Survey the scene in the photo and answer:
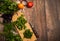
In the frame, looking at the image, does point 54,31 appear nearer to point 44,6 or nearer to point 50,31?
point 50,31

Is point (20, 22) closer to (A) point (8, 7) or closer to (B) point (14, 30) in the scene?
(B) point (14, 30)

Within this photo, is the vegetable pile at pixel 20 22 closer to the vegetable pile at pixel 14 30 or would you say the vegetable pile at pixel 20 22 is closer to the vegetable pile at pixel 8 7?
the vegetable pile at pixel 14 30

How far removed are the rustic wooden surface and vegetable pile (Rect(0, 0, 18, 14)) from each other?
154mm

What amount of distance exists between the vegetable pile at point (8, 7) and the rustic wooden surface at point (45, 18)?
15 cm

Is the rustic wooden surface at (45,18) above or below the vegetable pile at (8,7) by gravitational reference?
below

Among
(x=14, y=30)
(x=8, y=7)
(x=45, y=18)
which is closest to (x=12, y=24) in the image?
(x=14, y=30)

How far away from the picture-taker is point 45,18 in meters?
2.87

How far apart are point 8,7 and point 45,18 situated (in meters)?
0.46

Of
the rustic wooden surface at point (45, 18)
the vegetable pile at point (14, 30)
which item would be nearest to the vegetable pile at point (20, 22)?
the vegetable pile at point (14, 30)

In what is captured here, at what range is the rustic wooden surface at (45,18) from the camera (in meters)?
2.82

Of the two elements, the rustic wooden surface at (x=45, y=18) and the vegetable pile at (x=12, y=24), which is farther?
the rustic wooden surface at (x=45, y=18)

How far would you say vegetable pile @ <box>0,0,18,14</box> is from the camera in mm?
2736

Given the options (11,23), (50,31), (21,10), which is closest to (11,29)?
(11,23)

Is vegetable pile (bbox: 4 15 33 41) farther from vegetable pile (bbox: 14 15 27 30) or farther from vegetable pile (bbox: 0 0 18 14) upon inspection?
vegetable pile (bbox: 0 0 18 14)
